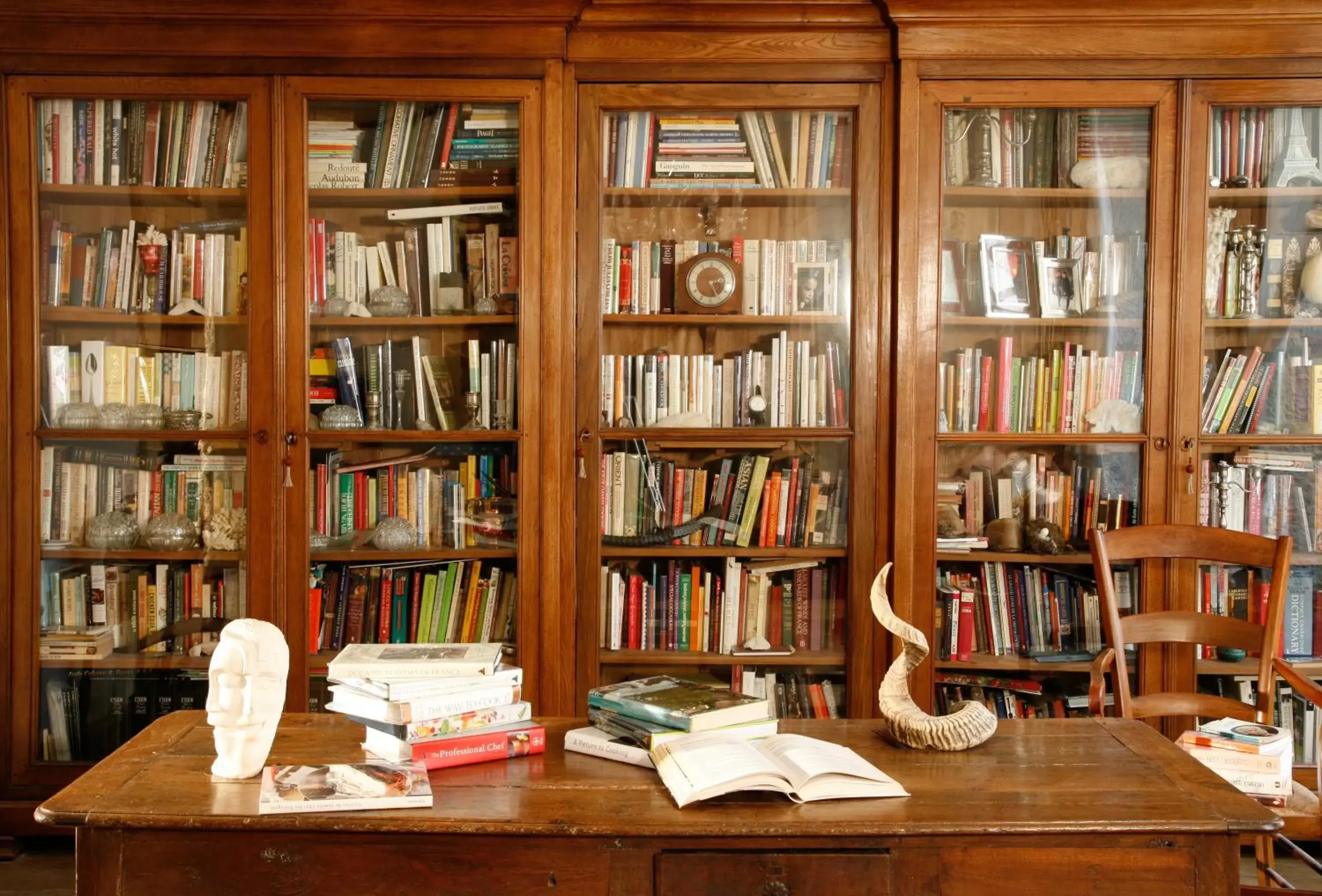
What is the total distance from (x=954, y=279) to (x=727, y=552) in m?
1.05

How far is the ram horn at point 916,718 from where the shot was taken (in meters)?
1.89

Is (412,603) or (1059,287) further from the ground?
(1059,287)

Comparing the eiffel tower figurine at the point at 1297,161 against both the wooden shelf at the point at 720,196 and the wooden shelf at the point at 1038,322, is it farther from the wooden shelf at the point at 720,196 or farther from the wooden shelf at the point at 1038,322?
the wooden shelf at the point at 720,196

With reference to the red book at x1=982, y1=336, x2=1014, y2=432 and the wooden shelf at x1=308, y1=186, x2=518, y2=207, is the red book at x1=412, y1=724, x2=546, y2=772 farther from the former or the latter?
the red book at x1=982, y1=336, x2=1014, y2=432

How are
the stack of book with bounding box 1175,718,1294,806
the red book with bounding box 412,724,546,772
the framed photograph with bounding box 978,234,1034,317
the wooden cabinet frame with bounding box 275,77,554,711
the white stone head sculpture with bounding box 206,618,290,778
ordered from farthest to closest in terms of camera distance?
the framed photograph with bounding box 978,234,1034,317 < the wooden cabinet frame with bounding box 275,77,554,711 < the stack of book with bounding box 1175,718,1294,806 < the red book with bounding box 412,724,546,772 < the white stone head sculpture with bounding box 206,618,290,778

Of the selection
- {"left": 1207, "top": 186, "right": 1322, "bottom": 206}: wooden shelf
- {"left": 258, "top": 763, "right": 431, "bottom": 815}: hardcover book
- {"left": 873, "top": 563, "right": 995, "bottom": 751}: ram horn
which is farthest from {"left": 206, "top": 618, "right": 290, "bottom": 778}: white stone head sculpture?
{"left": 1207, "top": 186, "right": 1322, "bottom": 206}: wooden shelf

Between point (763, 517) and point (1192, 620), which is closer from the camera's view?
point (1192, 620)

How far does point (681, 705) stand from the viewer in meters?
1.89

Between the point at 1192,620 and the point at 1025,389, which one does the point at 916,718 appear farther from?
the point at 1025,389

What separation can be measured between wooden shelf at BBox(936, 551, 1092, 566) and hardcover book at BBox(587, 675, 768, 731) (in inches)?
57.2

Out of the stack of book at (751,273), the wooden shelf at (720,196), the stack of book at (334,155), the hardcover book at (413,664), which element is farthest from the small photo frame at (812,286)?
the hardcover book at (413,664)

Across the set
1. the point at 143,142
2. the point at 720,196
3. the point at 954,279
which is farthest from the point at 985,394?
the point at 143,142

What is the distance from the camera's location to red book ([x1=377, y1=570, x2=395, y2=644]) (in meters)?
3.29

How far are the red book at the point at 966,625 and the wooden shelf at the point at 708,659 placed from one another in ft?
1.15
